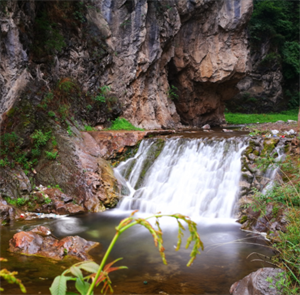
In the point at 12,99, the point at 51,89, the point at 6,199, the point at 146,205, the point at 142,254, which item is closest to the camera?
the point at 142,254

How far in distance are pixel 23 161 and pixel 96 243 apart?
393cm

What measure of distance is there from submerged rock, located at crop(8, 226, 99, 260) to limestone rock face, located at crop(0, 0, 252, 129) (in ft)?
15.7

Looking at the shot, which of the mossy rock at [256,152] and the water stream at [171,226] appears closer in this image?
the water stream at [171,226]

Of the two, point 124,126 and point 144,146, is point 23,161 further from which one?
point 124,126

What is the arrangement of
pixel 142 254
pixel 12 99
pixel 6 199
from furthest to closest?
1. pixel 12 99
2. pixel 6 199
3. pixel 142 254

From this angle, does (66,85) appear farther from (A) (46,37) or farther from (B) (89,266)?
(B) (89,266)

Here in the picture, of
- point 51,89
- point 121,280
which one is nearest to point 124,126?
point 51,89

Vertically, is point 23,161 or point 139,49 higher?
point 139,49

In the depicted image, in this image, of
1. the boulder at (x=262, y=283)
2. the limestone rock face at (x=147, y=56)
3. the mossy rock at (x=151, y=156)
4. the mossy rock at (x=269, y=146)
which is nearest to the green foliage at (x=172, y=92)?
the limestone rock face at (x=147, y=56)

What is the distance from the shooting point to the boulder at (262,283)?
2.70m

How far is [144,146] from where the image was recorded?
984 cm

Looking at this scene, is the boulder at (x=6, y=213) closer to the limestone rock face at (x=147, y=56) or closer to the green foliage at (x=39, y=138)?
the green foliage at (x=39, y=138)

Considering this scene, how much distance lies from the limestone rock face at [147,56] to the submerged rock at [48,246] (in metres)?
4.79

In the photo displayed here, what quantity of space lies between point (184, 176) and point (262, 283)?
17.9ft
